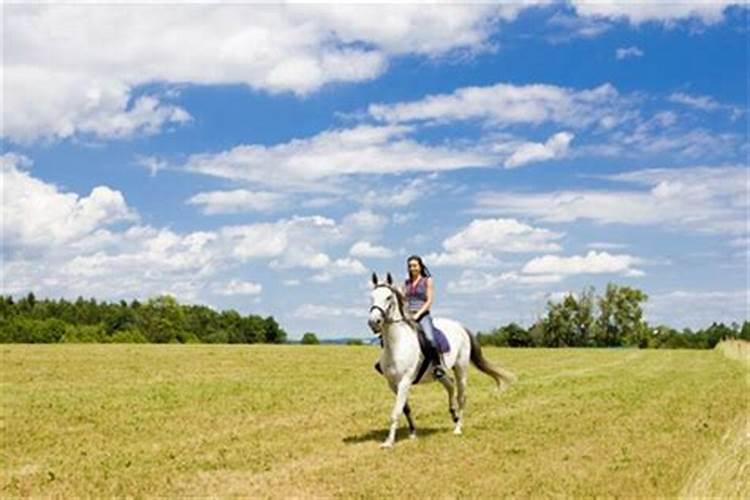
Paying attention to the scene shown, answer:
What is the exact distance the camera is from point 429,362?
1759cm

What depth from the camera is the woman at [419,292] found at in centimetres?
1731

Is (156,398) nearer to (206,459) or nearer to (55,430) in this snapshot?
(55,430)

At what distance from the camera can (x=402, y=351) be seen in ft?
55.4

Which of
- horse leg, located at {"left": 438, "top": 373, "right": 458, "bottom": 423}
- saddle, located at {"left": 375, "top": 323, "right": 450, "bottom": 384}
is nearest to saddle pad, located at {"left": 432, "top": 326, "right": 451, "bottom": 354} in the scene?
saddle, located at {"left": 375, "top": 323, "right": 450, "bottom": 384}

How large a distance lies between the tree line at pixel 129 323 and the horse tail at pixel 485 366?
4403 inches

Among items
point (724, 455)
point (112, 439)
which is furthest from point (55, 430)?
point (724, 455)

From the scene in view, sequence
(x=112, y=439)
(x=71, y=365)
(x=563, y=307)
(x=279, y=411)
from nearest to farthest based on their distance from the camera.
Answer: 1. (x=112, y=439)
2. (x=279, y=411)
3. (x=71, y=365)
4. (x=563, y=307)

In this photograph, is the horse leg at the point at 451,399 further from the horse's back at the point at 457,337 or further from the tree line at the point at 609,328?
the tree line at the point at 609,328

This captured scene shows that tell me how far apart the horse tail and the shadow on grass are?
1821 mm

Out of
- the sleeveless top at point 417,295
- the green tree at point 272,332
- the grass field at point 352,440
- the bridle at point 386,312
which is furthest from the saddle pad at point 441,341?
the green tree at point 272,332

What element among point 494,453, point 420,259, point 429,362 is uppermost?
point 420,259

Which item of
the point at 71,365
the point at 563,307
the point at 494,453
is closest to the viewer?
the point at 494,453

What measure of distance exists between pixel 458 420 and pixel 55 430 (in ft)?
25.9

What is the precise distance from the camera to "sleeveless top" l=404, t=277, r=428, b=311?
1734 cm
